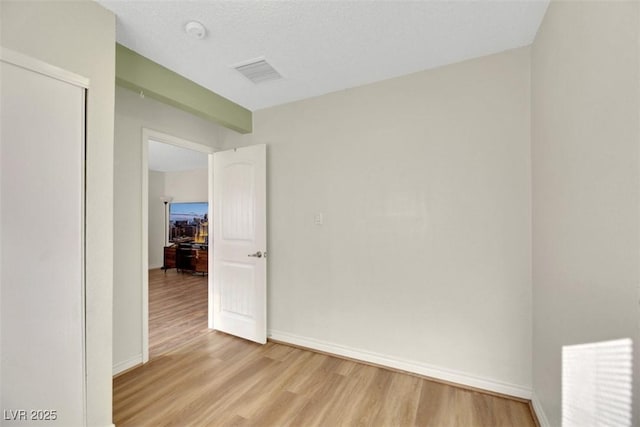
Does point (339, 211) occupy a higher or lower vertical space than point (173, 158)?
lower

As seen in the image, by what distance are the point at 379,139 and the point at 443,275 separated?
131 centimetres

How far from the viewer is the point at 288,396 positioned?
200 centimetres

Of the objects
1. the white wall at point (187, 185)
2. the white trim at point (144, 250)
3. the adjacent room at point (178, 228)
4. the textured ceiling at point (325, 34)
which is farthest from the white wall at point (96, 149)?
the white wall at point (187, 185)

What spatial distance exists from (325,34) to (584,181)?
1.71 meters

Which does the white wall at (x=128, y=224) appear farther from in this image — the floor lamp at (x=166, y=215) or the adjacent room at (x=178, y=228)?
the floor lamp at (x=166, y=215)

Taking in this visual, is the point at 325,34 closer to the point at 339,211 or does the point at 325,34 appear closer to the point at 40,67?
the point at 339,211

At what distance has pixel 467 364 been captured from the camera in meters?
2.09

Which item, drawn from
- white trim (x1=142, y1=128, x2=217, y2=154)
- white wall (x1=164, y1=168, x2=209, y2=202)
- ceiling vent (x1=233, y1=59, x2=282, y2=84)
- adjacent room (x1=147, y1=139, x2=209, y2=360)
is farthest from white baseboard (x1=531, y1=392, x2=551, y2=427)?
white wall (x1=164, y1=168, x2=209, y2=202)

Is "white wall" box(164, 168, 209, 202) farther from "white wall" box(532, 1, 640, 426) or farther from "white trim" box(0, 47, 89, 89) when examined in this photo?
"white wall" box(532, 1, 640, 426)

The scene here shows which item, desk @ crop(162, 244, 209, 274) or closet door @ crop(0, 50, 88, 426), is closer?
closet door @ crop(0, 50, 88, 426)

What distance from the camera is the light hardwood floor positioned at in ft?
5.77

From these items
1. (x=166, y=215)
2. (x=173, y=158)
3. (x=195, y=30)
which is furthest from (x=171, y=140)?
(x=166, y=215)

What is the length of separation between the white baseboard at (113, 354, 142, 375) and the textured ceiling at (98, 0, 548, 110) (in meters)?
2.57

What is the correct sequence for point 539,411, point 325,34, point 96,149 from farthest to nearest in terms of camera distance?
1. point 325,34
2. point 539,411
3. point 96,149
